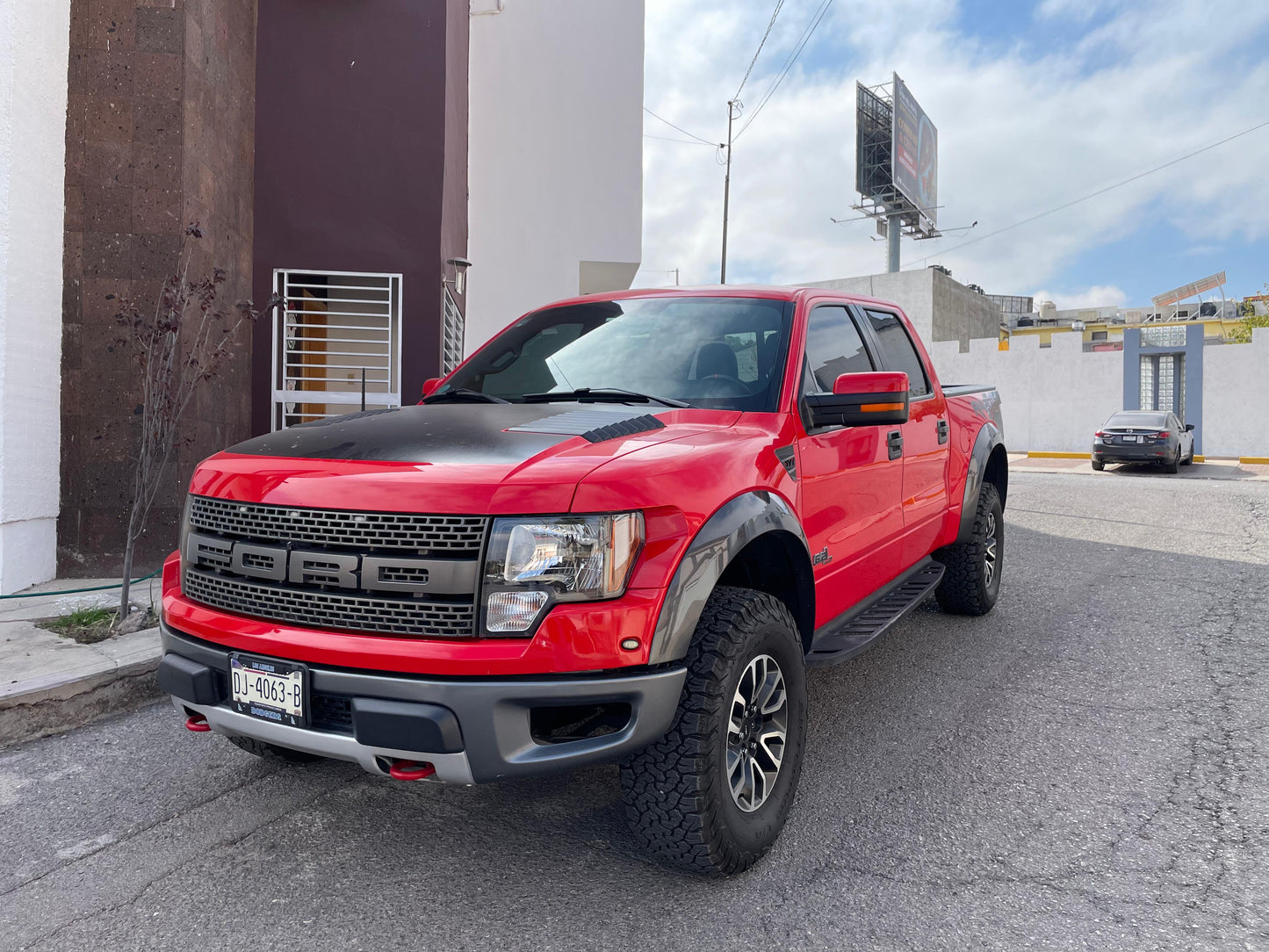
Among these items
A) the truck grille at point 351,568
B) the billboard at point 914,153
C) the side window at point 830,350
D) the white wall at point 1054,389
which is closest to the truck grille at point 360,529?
the truck grille at point 351,568

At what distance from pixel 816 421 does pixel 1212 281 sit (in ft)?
194

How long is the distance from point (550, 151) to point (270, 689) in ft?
45.3

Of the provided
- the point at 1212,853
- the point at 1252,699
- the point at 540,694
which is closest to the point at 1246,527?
the point at 1252,699

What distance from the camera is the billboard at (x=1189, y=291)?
2013 inches

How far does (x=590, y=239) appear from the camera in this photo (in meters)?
15.2

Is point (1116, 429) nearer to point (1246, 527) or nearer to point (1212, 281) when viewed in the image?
point (1246, 527)

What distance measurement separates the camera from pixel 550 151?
1484 cm

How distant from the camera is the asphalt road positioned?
2.33 meters

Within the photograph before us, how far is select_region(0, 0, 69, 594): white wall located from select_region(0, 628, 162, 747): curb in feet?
7.41

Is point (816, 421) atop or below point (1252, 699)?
atop

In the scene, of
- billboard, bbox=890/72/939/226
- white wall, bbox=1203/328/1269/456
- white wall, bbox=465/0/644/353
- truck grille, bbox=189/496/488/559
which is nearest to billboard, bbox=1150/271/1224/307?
billboard, bbox=890/72/939/226

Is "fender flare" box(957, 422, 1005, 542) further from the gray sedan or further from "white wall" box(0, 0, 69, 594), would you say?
the gray sedan

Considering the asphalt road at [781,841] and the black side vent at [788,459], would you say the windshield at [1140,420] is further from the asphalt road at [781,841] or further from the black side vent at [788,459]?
the black side vent at [788,459]

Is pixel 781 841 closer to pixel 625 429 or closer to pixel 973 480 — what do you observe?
pixel 625 429
